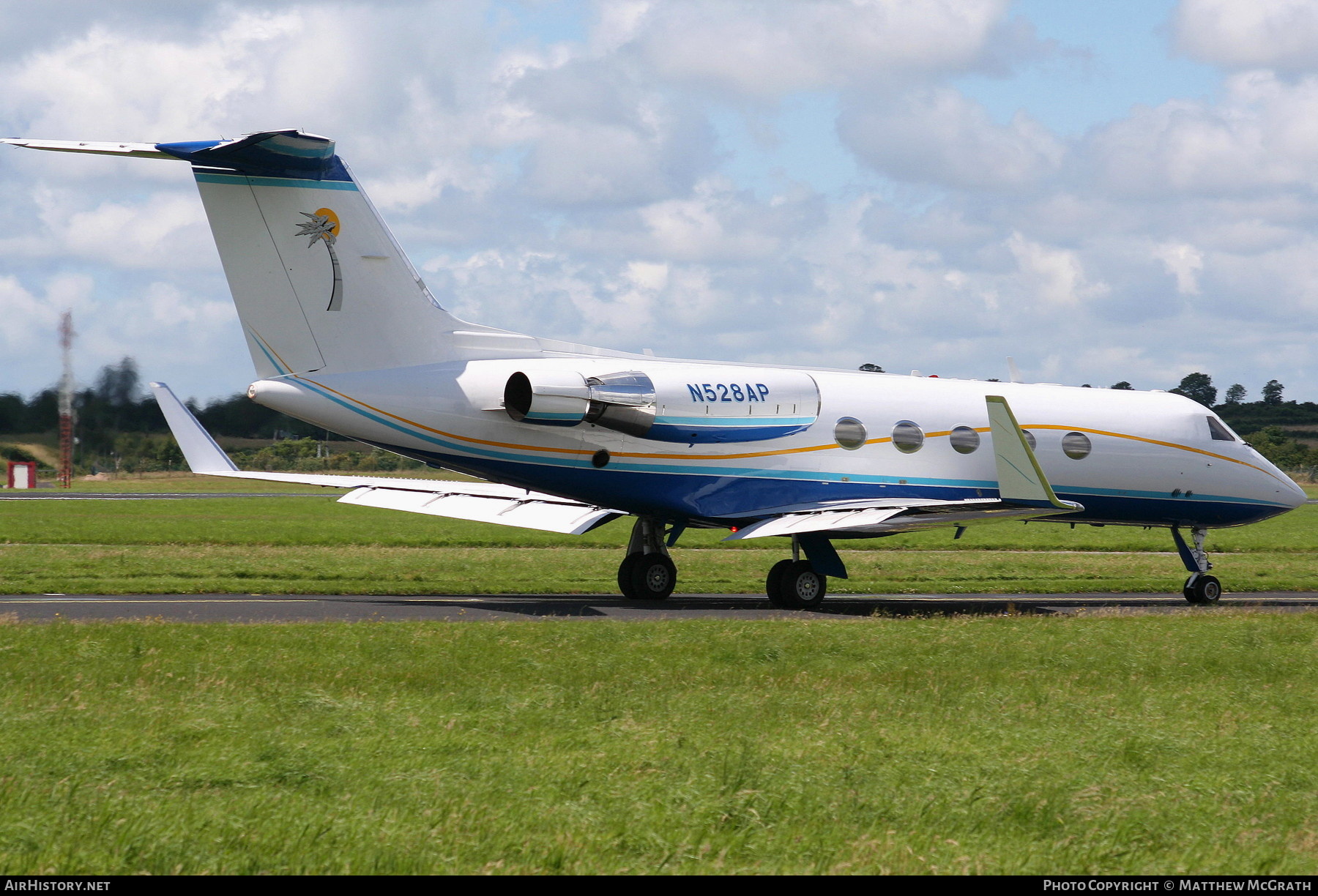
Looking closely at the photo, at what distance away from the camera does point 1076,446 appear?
23297mm

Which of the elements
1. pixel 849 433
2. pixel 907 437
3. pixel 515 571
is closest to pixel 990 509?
pixel 907 437

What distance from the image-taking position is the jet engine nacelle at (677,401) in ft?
60.6

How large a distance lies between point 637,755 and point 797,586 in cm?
1243

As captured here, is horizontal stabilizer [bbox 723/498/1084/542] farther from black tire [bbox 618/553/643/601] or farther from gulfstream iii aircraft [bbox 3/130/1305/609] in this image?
black tire [bbox 618/553/643/601]

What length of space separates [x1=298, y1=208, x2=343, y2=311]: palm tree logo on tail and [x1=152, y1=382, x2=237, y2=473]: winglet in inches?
155

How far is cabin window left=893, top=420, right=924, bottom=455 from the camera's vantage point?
2180 cm

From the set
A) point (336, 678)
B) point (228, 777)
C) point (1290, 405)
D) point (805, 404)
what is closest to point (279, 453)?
point (805, 404)

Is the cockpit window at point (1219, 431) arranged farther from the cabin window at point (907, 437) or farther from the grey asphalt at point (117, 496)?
the grey asphalt at point (117, 496)

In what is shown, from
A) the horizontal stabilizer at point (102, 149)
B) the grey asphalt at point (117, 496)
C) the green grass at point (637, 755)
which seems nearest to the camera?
the green grass at point (637, 755)

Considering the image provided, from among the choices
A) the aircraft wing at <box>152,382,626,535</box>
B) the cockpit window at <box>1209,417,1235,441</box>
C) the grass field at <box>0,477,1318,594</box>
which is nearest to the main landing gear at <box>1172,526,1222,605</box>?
the cockpit window at <box>1209,417,1235,441</box>

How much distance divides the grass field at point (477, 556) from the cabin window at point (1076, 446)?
3105 mm

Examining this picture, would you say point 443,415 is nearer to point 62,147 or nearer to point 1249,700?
point 62,147

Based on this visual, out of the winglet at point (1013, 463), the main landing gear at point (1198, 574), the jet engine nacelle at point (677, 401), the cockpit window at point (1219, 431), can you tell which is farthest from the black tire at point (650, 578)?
the cockpit window at point (1219, 431)

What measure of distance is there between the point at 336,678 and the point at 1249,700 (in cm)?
804
